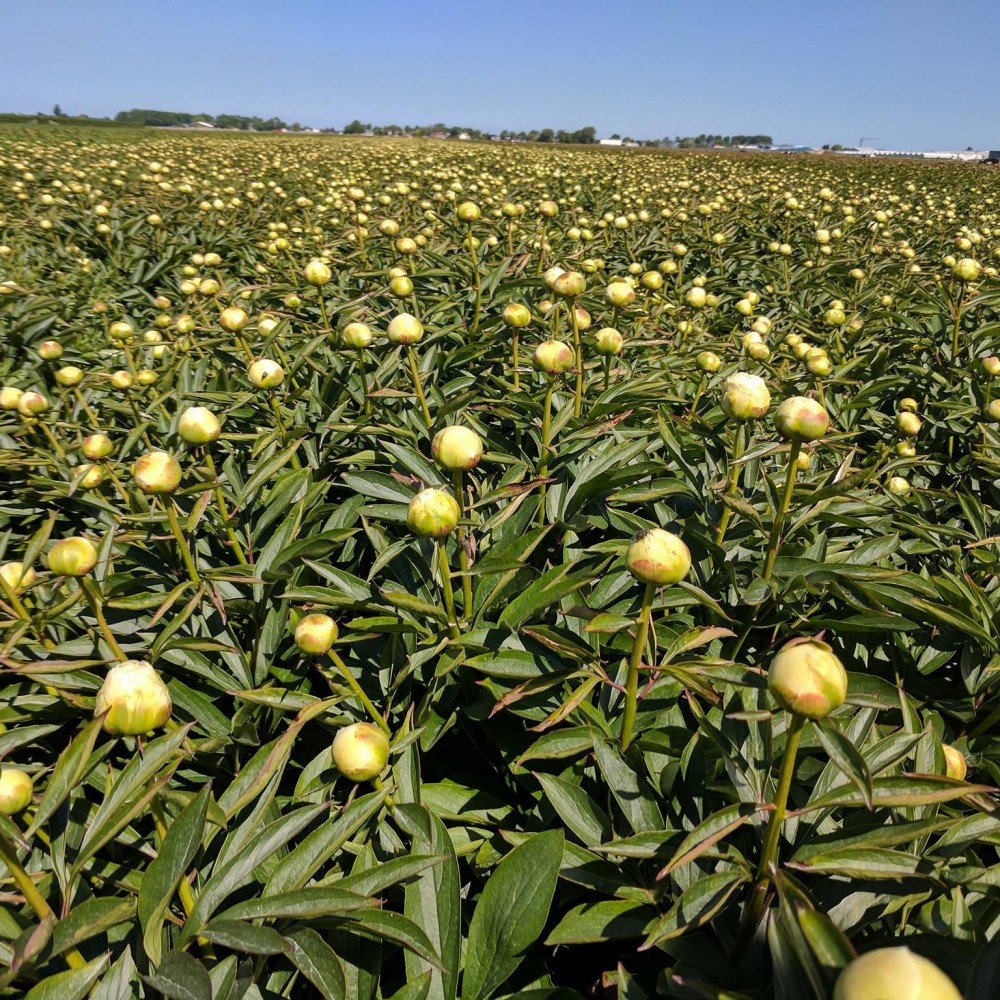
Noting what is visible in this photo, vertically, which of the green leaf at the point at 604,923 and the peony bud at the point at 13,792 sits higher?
the peony bud at the point at 13,792

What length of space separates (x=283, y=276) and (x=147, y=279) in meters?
0.87

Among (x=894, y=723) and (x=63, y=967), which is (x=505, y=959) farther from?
(x=894, y=723)

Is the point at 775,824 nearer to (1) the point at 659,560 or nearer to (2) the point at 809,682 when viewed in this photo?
(2) the point at 809,682

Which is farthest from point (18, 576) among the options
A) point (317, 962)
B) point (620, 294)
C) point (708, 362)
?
point (708, 362)

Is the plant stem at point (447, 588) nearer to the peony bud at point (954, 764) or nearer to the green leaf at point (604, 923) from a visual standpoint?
the green leaf at point (604, 923)

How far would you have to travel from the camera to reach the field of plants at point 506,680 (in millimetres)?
755

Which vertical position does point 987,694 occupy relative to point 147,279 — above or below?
below

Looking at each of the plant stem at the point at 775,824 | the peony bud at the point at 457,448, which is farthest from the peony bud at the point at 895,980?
the peony bud at the point at 457,448

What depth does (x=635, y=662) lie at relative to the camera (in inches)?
34.5

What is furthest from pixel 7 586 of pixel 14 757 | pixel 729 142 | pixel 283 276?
pixel 729 142

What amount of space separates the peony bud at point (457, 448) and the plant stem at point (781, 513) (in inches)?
20.3

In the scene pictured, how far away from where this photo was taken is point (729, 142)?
81.2m

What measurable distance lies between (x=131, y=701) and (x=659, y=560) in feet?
2.32

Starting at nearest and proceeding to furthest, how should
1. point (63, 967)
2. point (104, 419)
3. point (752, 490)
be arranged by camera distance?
point (63, 967) < point (752, 490) < point (104, 419)
